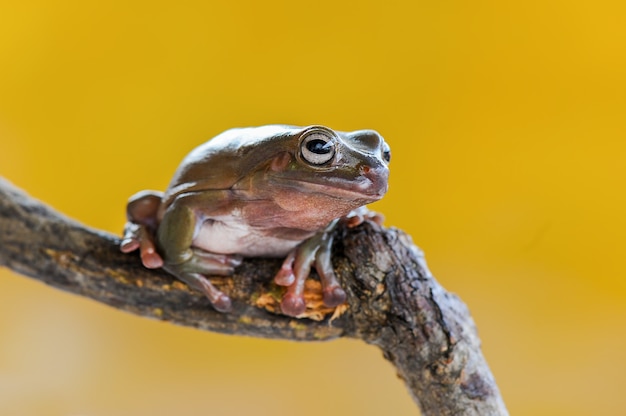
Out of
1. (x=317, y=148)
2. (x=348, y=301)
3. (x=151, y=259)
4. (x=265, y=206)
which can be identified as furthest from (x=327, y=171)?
(x=151, y=259)

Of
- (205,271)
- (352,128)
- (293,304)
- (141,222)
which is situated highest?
(352,128)

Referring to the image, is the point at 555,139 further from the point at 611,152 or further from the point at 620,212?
the point at 620,212

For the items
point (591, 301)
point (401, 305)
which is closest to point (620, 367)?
point (591, 301)

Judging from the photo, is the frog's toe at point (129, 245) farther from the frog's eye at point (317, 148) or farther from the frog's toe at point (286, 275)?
the frog's eye at point (317, 148)

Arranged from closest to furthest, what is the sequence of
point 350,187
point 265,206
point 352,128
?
point 350,187
point 265,206
point 352,128

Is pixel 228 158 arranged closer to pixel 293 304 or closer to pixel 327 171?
pixel 327 171

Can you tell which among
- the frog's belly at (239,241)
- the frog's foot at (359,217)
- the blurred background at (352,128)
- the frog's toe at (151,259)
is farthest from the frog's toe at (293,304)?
the blurred background at (352,128)
